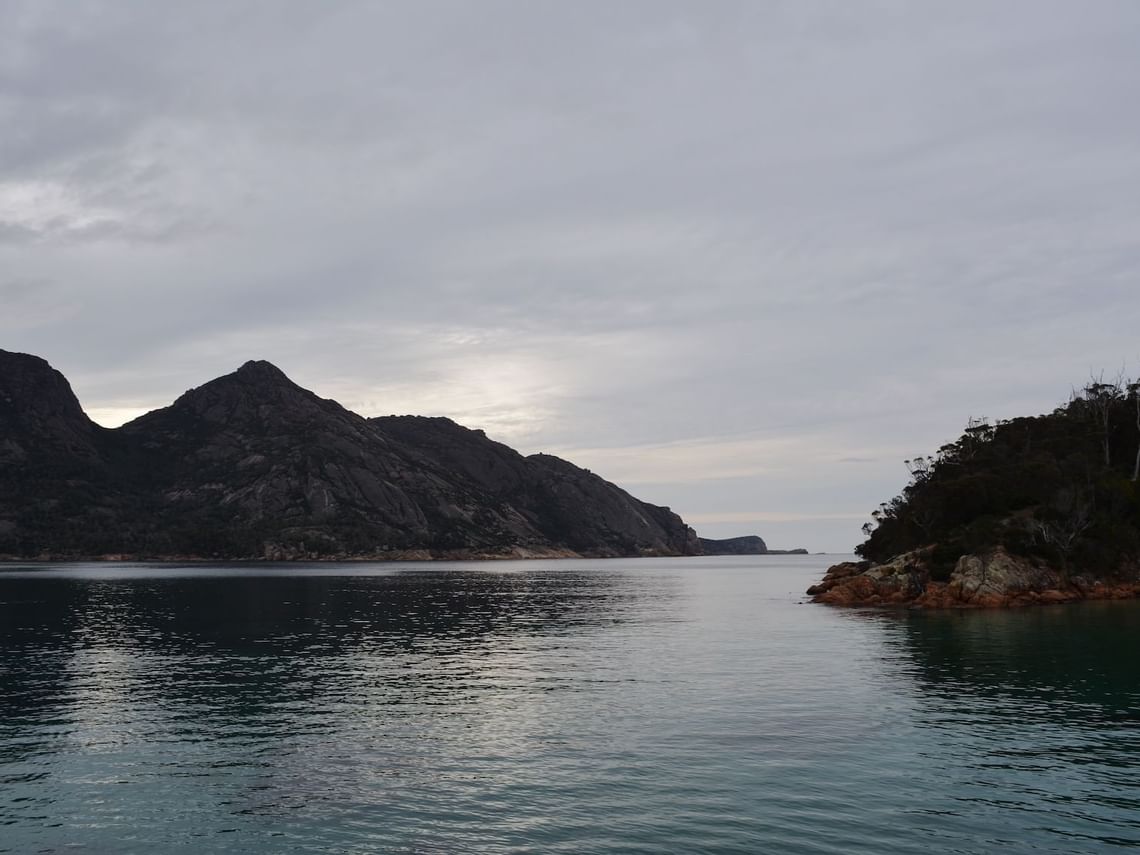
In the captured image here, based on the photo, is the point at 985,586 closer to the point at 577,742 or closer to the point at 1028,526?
the point at 1028,526

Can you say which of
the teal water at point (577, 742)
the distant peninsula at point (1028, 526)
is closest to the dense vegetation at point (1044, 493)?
the distant peninsula at point (1028, 526)

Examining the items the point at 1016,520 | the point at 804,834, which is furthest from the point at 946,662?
the point at 1016,520

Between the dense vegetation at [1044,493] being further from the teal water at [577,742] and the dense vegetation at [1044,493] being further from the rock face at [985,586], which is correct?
the teal water at [577,742]

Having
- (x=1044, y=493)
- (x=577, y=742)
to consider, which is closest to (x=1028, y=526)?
(x=1044, y=493)

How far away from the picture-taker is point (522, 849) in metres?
25.3

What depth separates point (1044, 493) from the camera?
121188mm

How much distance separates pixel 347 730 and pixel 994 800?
3019cm

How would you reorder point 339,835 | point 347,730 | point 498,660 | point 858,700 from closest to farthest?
1. point 339,835
2. point 347,730
3. point 858,700
4. point 498,660

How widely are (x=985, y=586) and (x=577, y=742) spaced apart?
8850 centimetres

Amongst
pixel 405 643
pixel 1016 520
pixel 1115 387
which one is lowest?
pixel 405 643

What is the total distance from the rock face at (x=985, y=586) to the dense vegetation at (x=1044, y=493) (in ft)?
6.99

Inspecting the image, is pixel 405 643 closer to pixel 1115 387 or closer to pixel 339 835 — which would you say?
pixel 339 835

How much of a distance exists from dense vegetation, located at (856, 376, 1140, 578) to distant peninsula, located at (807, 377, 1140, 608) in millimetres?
184

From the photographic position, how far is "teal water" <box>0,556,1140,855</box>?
27.2 metres
